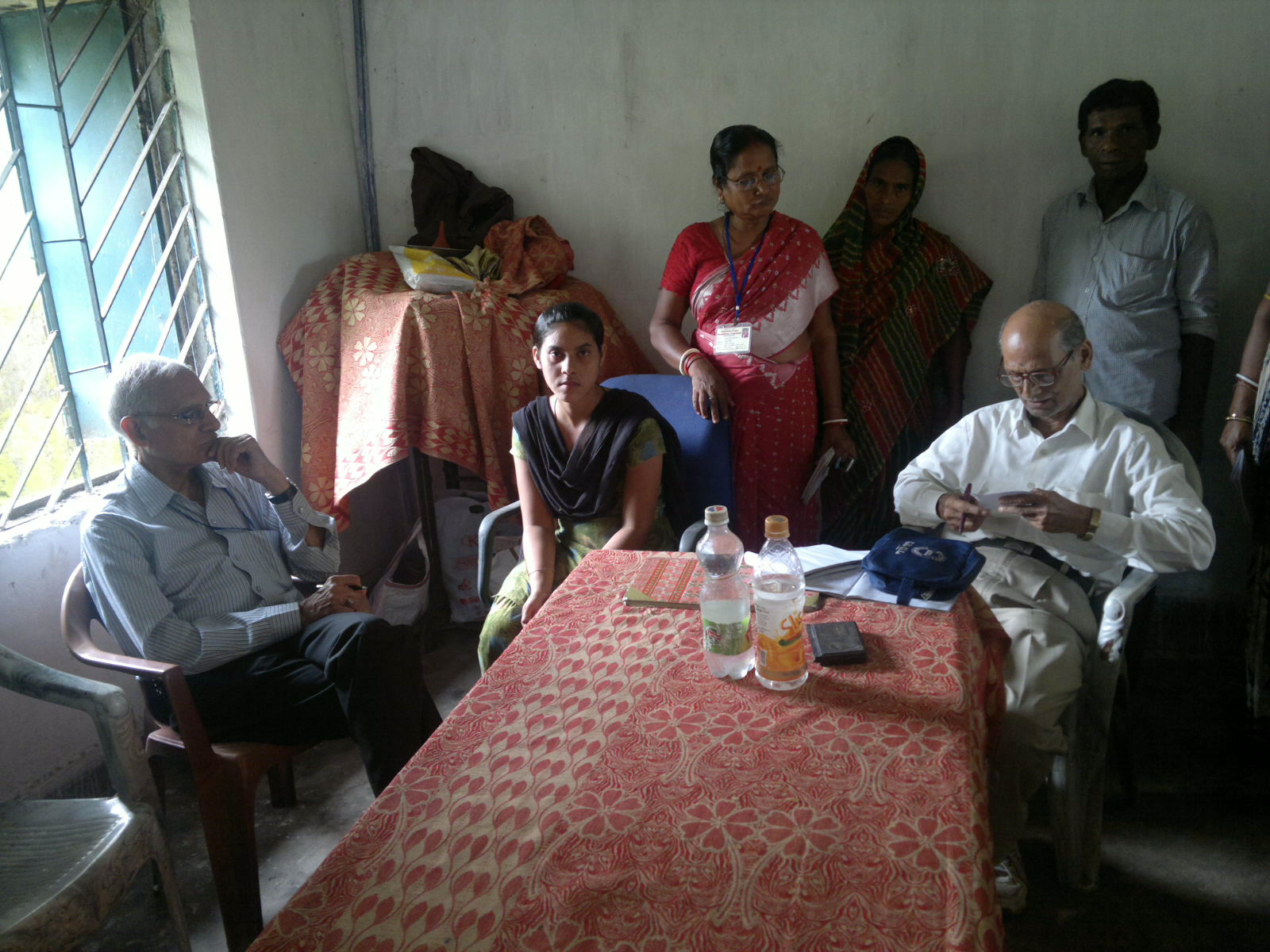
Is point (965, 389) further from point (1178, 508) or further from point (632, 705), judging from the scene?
point (632, 705)

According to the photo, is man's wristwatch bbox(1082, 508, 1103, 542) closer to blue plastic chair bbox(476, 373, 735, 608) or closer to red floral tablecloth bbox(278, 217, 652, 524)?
blue plastic chair bbox(476, 373, 735, 608)

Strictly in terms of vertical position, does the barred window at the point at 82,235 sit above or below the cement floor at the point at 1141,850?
above

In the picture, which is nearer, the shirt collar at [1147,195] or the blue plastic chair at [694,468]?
the blue plastic chair at [694,468]

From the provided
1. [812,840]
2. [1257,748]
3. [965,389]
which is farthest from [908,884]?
[965,389]

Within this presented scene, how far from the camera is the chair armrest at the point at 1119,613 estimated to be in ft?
5.62

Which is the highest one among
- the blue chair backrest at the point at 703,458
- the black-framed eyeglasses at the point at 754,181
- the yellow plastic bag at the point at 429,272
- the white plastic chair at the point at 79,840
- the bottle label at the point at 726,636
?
the black-framed eyeglasses at the point at 754,181

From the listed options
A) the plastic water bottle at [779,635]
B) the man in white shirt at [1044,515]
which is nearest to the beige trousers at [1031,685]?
the man in white shirt at [1044,515]

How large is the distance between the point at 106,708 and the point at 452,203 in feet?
7.43

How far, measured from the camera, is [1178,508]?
176cm

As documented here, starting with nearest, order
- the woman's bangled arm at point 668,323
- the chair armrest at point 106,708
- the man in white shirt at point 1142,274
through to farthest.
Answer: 1. the chair armrest at point 106,708
2. the man in white shirt at point 1142,274
3. the woman's bangled arm at point 668,323

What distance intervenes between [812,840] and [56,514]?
7.13ft

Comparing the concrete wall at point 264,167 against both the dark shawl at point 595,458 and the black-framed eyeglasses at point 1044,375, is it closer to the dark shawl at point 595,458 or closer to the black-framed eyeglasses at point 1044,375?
the dark shawl at point 595,458

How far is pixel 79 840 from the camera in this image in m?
1.47

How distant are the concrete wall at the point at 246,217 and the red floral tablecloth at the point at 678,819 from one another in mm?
1515
